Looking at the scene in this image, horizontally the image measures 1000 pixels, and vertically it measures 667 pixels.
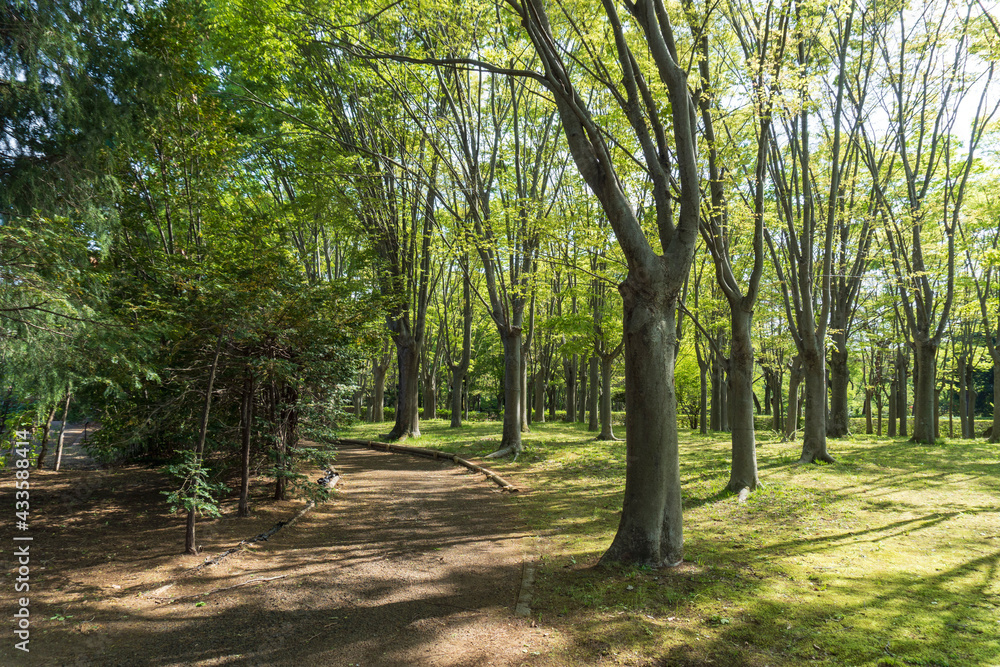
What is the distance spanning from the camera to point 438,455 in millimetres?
13742

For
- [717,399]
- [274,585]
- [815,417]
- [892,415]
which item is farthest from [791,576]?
[892,415]

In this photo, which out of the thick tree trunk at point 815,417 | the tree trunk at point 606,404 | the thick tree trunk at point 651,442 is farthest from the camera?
the tree trunk at point 606,404

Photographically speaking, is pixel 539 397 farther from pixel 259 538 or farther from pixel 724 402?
pixel 259 538

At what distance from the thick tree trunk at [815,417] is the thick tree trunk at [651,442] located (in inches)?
311

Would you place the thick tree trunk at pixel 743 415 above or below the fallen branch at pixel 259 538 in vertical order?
above

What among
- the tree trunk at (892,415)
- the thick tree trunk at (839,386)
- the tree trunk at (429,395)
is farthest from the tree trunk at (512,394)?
the tree trunk at (892,415)

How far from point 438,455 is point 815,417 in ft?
30.1

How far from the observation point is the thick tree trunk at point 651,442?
5.16 metres

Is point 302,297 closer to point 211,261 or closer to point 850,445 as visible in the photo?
point 211,261

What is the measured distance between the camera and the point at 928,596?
14.5 feet

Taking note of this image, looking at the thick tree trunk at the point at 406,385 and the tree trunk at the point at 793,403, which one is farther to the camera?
the thick tree trunk at the point at 406,385

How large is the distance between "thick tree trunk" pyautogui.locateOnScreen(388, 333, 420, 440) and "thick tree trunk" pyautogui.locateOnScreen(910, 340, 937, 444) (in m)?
15.7

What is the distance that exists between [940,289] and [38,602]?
1003 inches

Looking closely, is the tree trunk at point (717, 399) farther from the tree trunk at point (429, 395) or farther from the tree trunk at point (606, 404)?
the tree trunk at point (429, 395)
